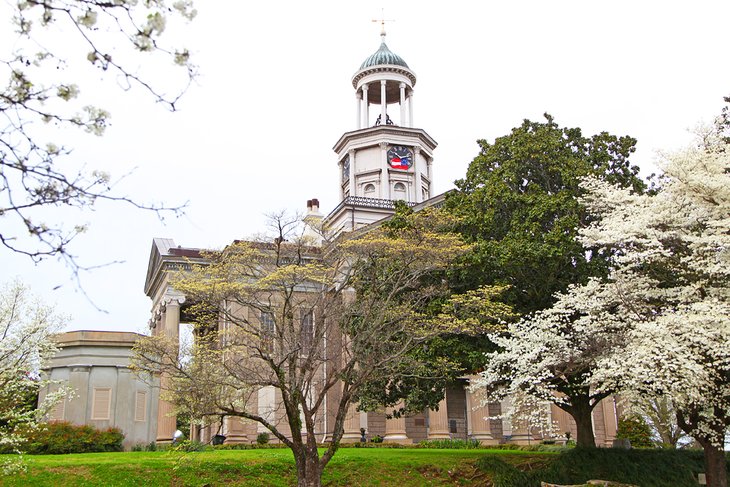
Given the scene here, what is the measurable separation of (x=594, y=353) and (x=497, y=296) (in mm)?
4106

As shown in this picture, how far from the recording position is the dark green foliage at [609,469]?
24.3 meters

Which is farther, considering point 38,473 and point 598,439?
point 598,439

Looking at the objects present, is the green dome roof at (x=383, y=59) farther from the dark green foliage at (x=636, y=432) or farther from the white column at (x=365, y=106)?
the dark green foliage at (x=636, y=432)

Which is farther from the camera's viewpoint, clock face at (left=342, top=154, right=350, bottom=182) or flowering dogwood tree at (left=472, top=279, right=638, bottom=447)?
clock face at (left=342, top=154, right=350, bottom=182)

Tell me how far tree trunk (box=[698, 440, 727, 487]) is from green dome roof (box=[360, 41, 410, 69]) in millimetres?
41709

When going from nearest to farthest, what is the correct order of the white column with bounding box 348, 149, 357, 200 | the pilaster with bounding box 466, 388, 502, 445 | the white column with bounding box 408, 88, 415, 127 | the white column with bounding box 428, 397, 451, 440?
the white column with bounding box 428, 397, 451, 440 → the pilaster with bounding box 466, 388, 502, 445 → the white column with bounding box 348, 149, 357, 200 → the white column with bounding box 408, 88, 415, 127

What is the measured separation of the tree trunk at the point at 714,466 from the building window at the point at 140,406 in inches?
1138

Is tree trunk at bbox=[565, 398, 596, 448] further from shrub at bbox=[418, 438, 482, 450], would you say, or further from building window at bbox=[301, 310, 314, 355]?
shrub at bbox=[418, 438, 482, 450]

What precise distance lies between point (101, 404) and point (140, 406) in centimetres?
238

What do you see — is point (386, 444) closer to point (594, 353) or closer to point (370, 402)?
point (370, 402)

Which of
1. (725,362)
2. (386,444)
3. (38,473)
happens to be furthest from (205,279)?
(386,444)

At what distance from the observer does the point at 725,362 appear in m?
A: 20.4

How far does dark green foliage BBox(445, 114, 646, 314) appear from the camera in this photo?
24828 mm

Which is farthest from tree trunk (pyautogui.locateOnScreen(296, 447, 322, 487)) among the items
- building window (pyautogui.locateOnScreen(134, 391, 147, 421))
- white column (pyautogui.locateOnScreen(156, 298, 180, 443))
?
building window (pyautogui.locateOnScreen(134, 391, 147, 421))
